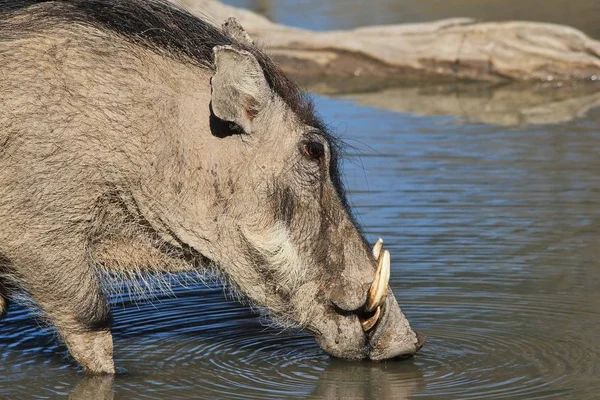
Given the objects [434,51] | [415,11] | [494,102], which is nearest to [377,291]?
[494,102]

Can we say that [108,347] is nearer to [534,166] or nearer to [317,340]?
[317,340]

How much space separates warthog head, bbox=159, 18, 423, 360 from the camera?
511 centimetres

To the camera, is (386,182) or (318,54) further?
(318,54)

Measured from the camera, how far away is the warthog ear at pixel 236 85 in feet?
15.9

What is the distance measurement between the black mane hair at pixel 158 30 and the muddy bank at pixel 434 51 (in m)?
7.92


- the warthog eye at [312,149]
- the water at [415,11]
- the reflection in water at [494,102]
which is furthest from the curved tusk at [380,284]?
the water at [415,11]

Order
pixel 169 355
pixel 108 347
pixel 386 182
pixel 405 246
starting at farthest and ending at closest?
pixel 386 182, pixel 405 246, pixel 169 355, pixel 108 347

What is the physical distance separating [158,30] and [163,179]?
648 millimetres

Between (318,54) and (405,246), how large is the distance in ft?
22.5

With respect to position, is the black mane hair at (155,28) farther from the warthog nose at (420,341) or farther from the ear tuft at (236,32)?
the warthog nose at (420,341)

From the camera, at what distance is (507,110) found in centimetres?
1184

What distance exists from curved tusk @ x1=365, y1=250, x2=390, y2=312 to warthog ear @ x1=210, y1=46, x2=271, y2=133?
0.80 metres

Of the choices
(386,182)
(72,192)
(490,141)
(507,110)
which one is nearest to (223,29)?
(72,192)

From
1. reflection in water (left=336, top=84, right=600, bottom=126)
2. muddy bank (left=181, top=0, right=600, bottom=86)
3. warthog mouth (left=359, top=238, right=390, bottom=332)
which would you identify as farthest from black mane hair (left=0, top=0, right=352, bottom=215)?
muddy bank (left=181, top=0, right=600, bottom=86)
